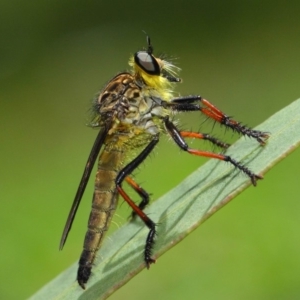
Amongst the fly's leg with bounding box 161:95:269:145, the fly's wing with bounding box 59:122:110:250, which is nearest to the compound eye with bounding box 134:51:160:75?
the fly's leg with bounding box 161:95:269:145

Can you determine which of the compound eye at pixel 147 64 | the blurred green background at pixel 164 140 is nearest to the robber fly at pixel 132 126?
the compound eye at pixel 147 64

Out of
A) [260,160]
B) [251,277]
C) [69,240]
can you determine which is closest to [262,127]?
[260,160]

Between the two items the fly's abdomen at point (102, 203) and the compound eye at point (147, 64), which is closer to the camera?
the fly's abdomen at point (102, 203)

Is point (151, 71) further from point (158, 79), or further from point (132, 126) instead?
point (132, 126)

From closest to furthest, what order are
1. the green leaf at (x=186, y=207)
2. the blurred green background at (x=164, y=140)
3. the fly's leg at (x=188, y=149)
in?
the green leaf at (x=186, y=207), the fly's leg at (x=188, y=149), the blurred green background at (x=164, y=140)

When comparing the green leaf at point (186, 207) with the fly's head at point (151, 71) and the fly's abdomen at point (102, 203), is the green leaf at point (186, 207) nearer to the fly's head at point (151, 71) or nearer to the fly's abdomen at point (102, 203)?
the fly's abdomen at point (102, 203)

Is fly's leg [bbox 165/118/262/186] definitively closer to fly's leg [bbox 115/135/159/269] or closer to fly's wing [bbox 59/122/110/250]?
fly's leg [bbox 115/135/159/269]
